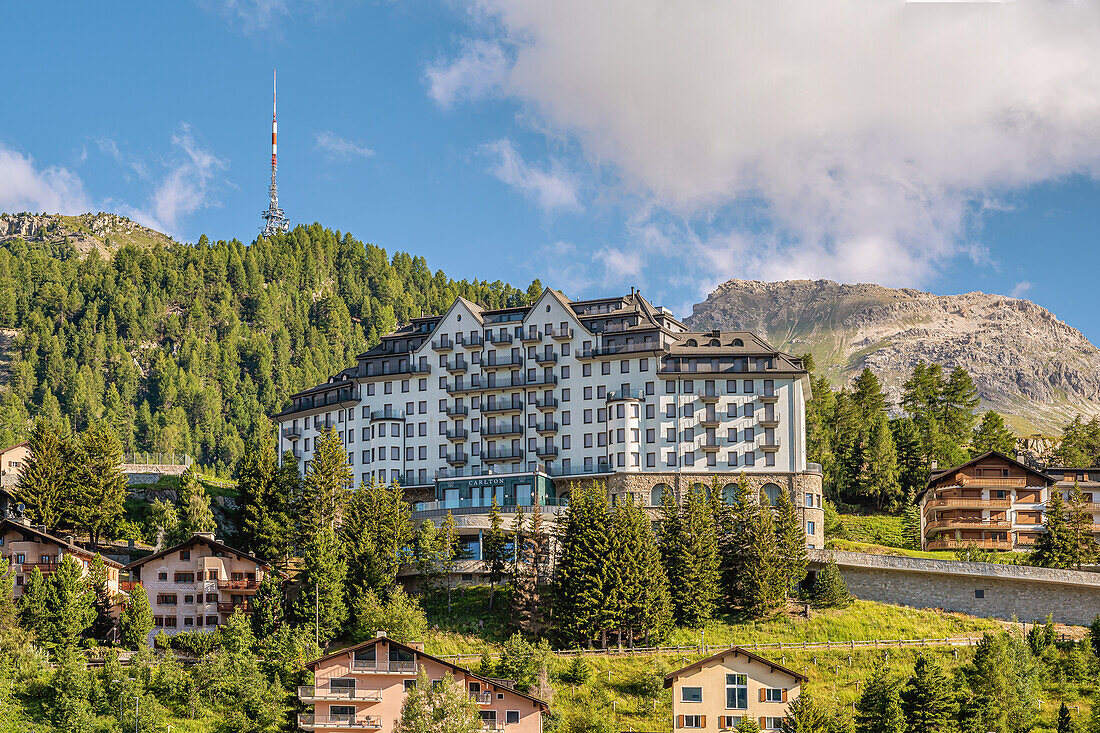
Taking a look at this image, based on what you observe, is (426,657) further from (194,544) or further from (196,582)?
(194,544)

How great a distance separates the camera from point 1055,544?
103250 millimetres

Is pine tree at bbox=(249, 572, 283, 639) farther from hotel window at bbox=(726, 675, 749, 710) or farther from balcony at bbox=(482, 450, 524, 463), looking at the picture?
balcony at bbox=(482, 450, 524, 463)

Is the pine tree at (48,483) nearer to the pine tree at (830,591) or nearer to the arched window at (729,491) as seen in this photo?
the arched window at (729,491)

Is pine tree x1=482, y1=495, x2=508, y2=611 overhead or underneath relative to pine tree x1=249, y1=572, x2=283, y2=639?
overhead

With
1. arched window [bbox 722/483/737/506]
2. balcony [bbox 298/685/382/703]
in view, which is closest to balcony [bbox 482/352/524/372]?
arched window [bbox 722/483/737/506]

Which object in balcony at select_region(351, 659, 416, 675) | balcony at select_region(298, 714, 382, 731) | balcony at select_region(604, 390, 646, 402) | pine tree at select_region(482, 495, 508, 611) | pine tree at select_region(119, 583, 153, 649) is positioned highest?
balcony at select_region(604, 390, 646, 402)

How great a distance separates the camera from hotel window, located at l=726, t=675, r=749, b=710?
80.2 m

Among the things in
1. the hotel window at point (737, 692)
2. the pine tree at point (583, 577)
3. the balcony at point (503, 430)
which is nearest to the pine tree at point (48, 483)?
the balcony at point (503, 430)

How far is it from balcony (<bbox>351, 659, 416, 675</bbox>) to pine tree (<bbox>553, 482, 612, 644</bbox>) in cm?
1467

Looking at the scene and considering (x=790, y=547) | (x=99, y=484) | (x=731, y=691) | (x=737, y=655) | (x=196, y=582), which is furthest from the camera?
(x=99, y=484)

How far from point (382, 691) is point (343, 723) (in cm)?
292

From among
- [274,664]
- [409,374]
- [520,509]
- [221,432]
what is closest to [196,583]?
[274,664]

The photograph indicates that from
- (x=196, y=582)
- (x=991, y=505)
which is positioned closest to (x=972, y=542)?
(x=991, y=505)

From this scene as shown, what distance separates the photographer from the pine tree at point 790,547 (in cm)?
9725
